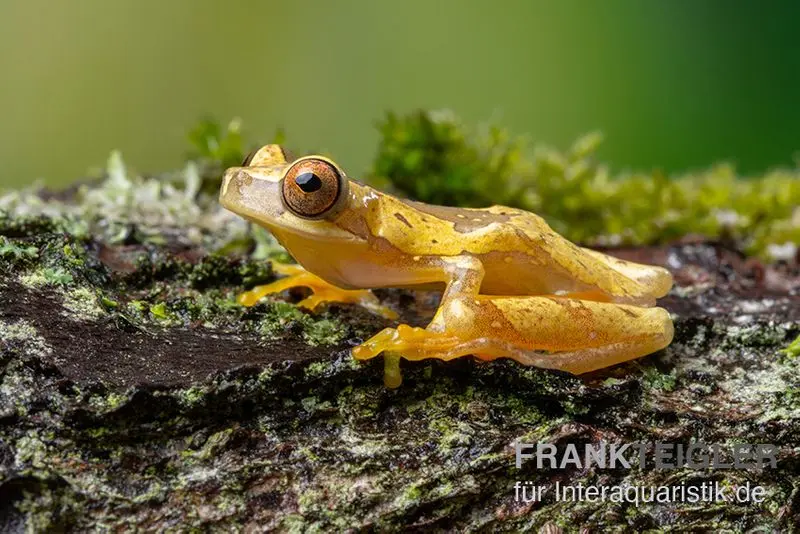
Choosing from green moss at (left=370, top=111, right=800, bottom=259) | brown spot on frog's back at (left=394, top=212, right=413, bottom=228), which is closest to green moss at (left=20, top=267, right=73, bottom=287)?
brown spot on frog's back at (left=394, top=212, right=413, bottom=228)

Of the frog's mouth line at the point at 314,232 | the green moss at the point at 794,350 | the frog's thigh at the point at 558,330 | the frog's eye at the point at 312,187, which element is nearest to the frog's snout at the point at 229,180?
the frog's mouth line at the point at 314,232

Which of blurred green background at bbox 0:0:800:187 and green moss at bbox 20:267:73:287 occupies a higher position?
blurred green background at bbox 0:0:800:187

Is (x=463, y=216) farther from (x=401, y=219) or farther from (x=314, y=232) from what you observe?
(x=314, y=232)

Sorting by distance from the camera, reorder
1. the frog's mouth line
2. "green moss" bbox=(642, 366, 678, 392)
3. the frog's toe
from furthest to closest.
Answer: "green moss" bbox=(642, 366, 678, 392) < the frog's mouth line < the frog's toe

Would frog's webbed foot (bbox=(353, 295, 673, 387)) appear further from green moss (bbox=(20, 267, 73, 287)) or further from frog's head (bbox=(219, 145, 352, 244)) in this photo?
green moss (bbox=(20, 267, 73, 287))

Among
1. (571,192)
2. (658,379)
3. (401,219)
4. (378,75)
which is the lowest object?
(658,379)

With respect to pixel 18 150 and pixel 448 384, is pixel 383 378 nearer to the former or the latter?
pixel 448 384

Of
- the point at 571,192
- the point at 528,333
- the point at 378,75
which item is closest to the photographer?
the point at 528,333

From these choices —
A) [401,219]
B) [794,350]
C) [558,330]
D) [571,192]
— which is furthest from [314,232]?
[571,192]

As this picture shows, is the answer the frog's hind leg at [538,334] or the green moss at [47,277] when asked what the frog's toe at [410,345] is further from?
the green moss at [47,277]
